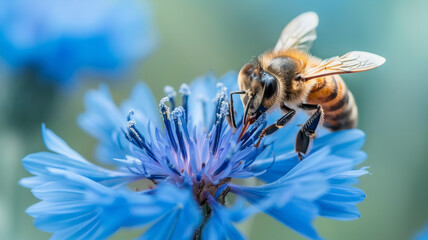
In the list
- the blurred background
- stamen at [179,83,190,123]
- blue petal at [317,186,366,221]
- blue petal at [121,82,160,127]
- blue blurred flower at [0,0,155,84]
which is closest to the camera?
blue petal at [317,186,366,221]

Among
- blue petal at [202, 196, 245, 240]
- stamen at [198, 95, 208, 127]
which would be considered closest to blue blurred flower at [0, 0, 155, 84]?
stamen at [198, 95, 208, 127]

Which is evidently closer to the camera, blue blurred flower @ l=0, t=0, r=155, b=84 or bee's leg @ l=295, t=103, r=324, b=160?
bee's leg @ l=295, t=103, r=324, b=160

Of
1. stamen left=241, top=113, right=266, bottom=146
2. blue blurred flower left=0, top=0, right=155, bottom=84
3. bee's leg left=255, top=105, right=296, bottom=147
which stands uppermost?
blue blurred flower left=0, top=0, right=155, bottom=84

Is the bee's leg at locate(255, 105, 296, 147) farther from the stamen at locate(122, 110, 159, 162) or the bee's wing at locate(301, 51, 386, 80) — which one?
the stamen at locate(122, 110, 159, 162)

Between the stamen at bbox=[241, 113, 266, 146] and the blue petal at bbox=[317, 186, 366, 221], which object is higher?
the stamen at bbox=[241, 113, 266, 146]

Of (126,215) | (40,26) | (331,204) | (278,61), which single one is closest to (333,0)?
(40,26)

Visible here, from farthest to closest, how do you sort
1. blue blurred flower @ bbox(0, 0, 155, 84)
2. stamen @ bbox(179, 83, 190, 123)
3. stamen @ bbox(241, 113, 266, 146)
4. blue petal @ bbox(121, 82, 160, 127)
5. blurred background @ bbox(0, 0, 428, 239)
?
blue blurred flower @ bbox(0, 0, 155, 84) → blurred background @ bbox(0, 0, 428, 239) → blue petal @ bbox(121, 82, 160, 127) → stamen @ bbox(179, 83, 190, 123) → stamen @ bbox(241, 113, 266, 146)
